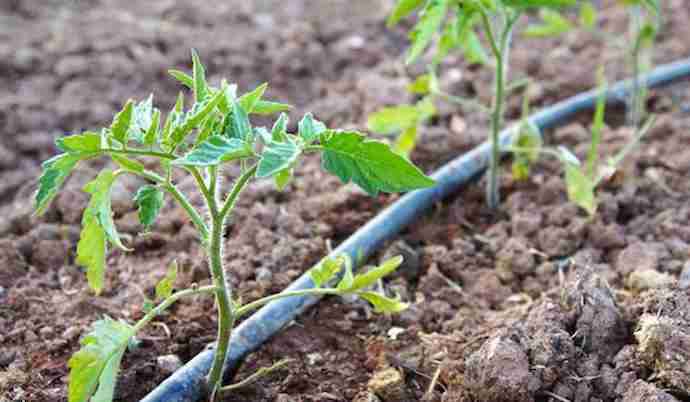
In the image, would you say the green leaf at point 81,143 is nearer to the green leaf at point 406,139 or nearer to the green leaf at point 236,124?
the green leaf at point 236,124

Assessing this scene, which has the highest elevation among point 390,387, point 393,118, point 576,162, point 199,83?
point 199,83

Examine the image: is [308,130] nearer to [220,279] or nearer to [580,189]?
[220,279]

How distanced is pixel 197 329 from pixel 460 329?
0.64 m

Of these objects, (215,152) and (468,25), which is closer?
(215,152)

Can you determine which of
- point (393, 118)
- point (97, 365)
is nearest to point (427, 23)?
point (393, 118)

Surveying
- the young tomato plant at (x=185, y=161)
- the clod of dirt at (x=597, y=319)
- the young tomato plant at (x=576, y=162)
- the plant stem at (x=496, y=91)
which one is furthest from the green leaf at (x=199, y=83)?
the young tomato plant at (x=576, y=162)

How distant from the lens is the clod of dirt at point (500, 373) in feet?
5.53

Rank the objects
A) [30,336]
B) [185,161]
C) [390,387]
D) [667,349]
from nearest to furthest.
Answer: [185,161]
[667,349]
[390,387]
[30,336]

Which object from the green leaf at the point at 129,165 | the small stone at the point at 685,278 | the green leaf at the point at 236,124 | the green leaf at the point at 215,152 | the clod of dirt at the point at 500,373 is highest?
the green leaf at the point at 236,124

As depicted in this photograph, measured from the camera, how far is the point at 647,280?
203cm

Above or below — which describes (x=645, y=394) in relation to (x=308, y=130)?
below

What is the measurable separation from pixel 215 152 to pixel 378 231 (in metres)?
1.01

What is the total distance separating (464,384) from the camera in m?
1.74

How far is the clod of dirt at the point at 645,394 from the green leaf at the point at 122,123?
1.11 m
